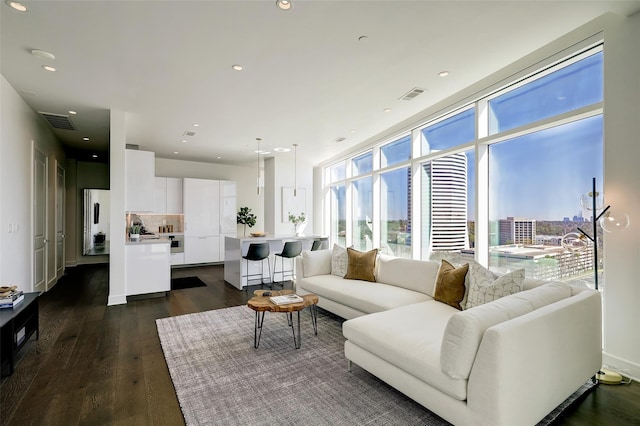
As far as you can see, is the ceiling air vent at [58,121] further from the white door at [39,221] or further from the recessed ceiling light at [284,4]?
the recessed ceiling light at [284,4]

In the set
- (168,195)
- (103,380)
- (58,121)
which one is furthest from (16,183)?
(168,195)

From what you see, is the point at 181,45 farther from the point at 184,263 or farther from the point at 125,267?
the point at 184,263

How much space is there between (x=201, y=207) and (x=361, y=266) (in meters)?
5.61

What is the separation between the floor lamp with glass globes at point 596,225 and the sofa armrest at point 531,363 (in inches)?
18.0

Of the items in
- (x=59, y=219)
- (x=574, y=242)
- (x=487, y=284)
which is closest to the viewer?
(x=487, y=284)

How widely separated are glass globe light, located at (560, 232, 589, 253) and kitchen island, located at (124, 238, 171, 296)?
18.1 ft

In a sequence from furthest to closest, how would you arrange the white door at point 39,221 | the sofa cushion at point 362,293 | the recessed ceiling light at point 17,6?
the white door at point 39,221 < the sofa cushion at point 362,293 < the recessed ceiling light at point 17,6

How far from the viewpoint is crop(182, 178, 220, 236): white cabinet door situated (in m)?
8.15

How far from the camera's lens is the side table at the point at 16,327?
8.30 ft

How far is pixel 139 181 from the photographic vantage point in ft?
17.6

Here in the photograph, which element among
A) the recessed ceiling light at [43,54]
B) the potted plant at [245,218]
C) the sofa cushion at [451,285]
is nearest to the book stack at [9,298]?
the recessed ceiling light at [43,54]

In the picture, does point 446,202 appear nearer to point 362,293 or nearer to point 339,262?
point 339,262

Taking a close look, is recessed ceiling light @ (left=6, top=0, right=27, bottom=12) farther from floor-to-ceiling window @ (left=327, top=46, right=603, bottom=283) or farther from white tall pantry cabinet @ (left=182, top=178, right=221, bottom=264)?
white tall pantry cabinet @ (left=182, top=178, right=221, bottom=264)

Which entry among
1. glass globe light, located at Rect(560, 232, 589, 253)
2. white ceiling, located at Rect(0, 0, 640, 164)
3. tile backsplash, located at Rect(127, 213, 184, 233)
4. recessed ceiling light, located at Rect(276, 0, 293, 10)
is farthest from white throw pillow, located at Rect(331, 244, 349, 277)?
tile backsplash, located at Rect(127, 213, 184, 233)
